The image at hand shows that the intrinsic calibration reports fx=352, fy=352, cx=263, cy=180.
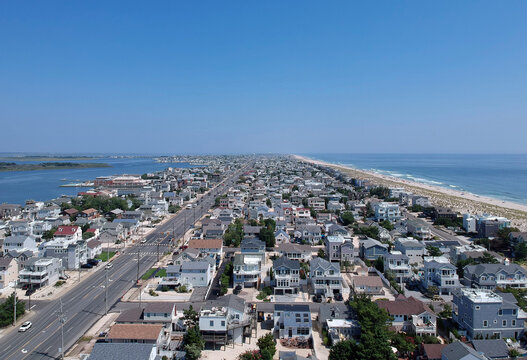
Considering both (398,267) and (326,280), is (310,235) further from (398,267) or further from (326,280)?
(326,280)

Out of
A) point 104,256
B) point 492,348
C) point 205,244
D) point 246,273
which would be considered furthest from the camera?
point 104,256

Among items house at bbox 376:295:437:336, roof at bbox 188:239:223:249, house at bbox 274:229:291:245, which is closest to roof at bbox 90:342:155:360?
house at bbox 376:295:437:336

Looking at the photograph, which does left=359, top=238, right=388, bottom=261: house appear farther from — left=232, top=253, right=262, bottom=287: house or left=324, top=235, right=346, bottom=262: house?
left=232, top=253, right=262, bottom=287: house

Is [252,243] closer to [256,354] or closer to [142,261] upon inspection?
[142,261]

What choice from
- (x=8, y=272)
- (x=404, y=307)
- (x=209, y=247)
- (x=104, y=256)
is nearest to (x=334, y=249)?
(x=209, y=247)

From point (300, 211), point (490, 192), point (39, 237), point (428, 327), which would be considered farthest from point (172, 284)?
point (490, 192)

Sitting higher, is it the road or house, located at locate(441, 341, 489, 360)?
house, located at locate(441, 341, 489, 360)

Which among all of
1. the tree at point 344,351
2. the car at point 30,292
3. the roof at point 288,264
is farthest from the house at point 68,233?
the tree at point 344,351
